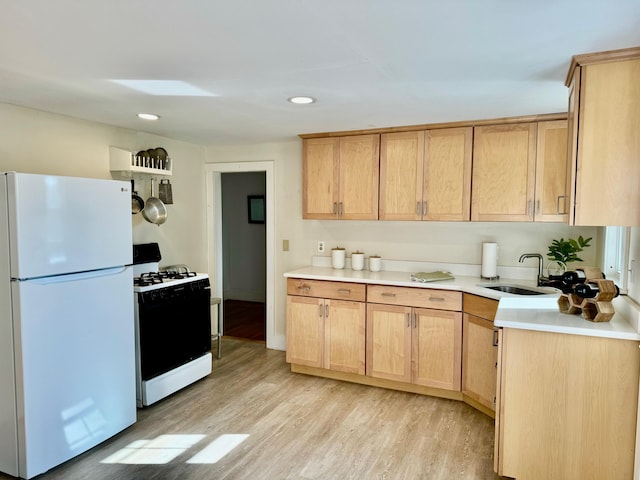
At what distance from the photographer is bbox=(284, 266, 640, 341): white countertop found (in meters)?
1.98

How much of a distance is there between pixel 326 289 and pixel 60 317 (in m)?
1.97

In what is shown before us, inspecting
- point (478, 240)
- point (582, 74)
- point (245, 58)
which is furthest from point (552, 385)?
point (245, 58)

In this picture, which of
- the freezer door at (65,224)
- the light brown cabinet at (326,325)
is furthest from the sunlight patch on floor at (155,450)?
the light brown cabinet at (326,325)

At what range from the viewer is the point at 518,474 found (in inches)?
83.7

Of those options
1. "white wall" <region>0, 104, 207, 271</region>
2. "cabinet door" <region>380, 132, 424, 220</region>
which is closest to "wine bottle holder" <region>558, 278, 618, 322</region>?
"cabinet door" <region>380, 132, 424, 220</region>

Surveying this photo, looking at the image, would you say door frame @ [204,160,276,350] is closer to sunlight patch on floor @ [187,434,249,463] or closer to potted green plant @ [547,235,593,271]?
sunlight patch on floor @ [187,434,249,463]

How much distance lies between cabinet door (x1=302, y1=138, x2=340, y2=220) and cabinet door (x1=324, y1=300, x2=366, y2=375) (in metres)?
0.84

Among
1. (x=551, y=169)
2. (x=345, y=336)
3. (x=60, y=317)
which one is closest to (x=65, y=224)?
(x=60, y=317)

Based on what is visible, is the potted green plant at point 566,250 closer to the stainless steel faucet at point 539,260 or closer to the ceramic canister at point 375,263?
the stainless steel faucet at point 539,260

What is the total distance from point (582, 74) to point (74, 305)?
2.86 metres

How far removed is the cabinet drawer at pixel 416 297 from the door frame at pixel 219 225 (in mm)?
1370

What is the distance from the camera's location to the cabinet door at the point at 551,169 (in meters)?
3.02

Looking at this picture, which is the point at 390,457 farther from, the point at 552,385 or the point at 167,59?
the point at 167,59

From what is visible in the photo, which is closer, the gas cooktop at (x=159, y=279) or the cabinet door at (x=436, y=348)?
the gas cooktop at (x=159, y=279)
